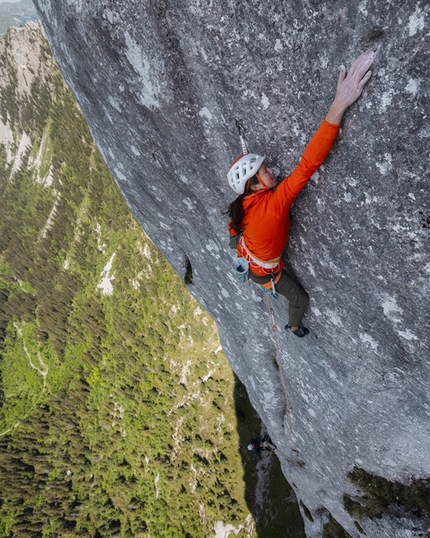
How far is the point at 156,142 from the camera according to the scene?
6617mm

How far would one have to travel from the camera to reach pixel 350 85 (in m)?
3.65

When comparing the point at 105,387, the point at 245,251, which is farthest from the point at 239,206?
the point at 105,387

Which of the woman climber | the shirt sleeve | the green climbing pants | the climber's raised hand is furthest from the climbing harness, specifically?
the climber's raised hand

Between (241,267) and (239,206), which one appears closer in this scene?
(239,206)

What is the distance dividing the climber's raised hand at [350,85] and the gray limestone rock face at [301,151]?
100 mm

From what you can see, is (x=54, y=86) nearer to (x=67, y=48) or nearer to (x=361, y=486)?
(x=67, y=48)

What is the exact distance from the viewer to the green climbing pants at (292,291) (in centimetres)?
611

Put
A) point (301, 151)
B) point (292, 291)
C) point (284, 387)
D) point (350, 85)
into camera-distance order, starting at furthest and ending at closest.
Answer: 1. point (284, 387)
2. point (292, 291)
3. point (301, 151)
4. point (350, 85)

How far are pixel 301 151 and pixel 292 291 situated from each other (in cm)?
263

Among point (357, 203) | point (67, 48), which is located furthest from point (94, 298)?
point (357, 203)

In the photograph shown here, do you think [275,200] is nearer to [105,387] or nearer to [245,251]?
[245,251]

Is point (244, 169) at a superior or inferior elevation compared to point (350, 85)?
inferior

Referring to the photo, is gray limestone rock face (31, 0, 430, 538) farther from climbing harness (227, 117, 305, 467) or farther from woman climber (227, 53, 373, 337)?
climbing harness (227, 117, 305, 467)

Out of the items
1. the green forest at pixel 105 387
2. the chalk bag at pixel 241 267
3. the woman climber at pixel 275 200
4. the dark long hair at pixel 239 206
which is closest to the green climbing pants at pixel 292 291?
the woman climber at pixel 275 200
